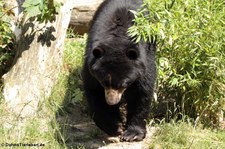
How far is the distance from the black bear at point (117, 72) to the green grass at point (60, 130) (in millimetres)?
279

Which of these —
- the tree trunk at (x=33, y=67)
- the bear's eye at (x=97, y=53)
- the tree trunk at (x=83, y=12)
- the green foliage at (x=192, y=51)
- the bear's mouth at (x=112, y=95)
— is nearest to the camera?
the bear's eye at (x=97, y=53)

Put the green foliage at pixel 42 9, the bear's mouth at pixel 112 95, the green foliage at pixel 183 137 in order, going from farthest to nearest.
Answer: the green foliage at pixel 42 9 < the green foliage at pixel 183 137 < the bear's mouth at pixel 112 95

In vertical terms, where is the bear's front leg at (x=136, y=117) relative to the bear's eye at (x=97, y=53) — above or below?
below

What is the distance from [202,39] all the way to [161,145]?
135 centimetres

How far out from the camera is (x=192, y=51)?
568cm

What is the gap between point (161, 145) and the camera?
207 inches

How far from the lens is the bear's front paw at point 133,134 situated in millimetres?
5484

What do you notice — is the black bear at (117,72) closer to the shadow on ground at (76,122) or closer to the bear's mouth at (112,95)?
the bear's mouth at (112,95)

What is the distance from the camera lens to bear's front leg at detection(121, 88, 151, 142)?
217 inches

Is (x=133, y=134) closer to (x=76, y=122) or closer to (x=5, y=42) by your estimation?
(x=76, y=122)

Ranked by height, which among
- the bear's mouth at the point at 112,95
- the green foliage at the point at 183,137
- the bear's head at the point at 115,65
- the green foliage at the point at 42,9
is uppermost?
the green foliage at the point at 42,9

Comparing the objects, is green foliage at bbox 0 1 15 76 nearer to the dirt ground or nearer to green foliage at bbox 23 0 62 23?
green foliage at bbox 23 0 62 23

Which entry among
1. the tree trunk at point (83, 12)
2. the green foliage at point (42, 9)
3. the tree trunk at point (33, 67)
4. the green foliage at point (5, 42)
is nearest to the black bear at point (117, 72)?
the green foliage at point (42, 9)

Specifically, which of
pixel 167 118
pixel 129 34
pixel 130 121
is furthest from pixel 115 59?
pixel 167 118
